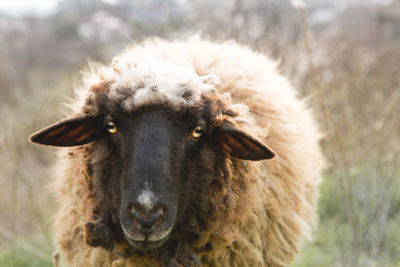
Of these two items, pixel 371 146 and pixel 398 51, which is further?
pixel 398 51

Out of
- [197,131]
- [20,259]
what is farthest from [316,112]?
[197,131]

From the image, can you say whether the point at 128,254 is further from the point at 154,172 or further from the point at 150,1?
the point at 150,1

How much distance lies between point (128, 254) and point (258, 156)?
968mm

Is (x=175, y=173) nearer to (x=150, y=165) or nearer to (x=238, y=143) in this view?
(x=150, y=165)

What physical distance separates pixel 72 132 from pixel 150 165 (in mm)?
629

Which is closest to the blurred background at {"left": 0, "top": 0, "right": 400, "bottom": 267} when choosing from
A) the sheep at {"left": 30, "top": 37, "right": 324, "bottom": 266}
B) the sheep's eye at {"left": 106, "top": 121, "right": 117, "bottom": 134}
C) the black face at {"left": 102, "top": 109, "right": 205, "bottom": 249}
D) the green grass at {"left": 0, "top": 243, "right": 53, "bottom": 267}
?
the green grass at {"left": 0, "top": 243, "right": 53, "bottom": 267}

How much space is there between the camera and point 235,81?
2.87 metres

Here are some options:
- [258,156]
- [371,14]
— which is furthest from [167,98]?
[371,14]

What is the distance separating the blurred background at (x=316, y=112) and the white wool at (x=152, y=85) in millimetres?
733

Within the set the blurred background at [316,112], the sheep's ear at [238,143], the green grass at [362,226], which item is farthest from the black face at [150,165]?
the green grass at [362,226]

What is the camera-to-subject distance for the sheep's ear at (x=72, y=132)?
2.22 m

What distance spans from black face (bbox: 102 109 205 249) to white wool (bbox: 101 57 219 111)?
7 cm

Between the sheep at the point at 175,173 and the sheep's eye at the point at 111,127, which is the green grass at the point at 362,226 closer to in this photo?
the sheep at the point at 175,173

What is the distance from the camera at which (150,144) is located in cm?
201
